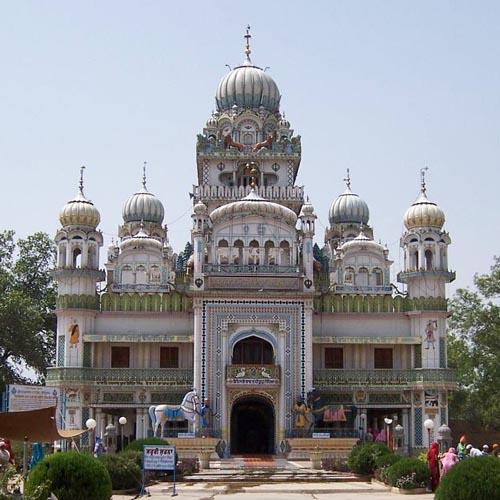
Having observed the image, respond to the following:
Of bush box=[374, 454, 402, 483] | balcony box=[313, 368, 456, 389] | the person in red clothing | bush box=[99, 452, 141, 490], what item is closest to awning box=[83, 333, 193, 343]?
balcony box=[313, 368, 456, 389]

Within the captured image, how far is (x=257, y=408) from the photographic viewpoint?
4797cm

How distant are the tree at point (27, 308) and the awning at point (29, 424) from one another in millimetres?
33342

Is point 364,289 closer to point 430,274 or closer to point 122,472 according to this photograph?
point 430,274

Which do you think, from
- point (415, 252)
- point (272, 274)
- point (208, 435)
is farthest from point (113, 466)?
point (415, 252)

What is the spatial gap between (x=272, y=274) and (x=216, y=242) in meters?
3.16

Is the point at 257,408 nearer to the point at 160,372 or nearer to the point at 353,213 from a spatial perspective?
the point at 160,372

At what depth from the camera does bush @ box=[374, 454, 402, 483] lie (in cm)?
3047

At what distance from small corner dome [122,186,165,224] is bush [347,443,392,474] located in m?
27.5

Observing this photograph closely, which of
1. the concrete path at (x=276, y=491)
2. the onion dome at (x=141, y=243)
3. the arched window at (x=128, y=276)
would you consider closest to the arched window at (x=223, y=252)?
the onion dome at (x=141, y=243)

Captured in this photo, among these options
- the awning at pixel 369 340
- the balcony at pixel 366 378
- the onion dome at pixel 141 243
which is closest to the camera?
the balcony at pixel 366 378

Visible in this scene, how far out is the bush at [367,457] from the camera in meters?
32.9

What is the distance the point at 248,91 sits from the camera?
56.2 meters

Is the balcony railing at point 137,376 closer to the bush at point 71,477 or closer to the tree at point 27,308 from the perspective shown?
the tree at point 27,308

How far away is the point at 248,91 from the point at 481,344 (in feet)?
61.7
